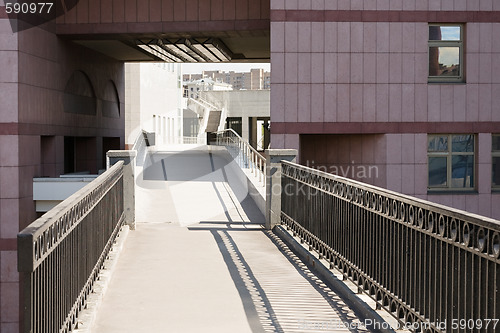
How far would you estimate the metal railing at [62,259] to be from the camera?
421cm

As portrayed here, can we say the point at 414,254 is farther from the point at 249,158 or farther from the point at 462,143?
the point at 249,158

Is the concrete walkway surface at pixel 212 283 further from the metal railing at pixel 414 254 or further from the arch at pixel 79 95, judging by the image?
the arch at pixel 79 95

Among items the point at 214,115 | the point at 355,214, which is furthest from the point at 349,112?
the point at 214,115

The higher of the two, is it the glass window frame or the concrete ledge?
the glass window frame

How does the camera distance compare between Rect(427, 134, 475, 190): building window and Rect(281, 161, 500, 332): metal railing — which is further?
Rect(427, 134, 475, 190): building window

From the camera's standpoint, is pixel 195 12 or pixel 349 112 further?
pixel 195 12

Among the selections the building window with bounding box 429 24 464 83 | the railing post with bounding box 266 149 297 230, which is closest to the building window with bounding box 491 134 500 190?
the building window with bounding box 429 24 464 83

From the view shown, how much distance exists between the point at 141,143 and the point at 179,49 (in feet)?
14.0

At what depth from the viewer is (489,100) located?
2002cm

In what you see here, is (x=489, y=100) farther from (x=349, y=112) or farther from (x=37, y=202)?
(x=37, y=202)

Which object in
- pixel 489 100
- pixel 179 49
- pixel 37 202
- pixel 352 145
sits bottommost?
pixel 37 202

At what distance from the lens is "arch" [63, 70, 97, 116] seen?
87.0ft

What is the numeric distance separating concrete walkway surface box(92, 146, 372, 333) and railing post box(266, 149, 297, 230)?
1.59 ft

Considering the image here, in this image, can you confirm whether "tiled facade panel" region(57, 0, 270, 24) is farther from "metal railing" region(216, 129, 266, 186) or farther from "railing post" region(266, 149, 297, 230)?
"railing post" region(266, 149, 297, 230)
